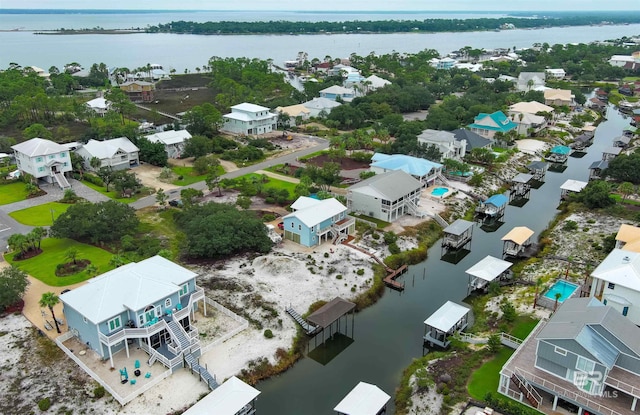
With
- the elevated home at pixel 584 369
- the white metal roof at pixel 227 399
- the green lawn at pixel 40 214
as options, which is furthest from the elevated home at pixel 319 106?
the elevated home at pixel 584 369

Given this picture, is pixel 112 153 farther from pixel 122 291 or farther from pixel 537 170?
pixel 537 170

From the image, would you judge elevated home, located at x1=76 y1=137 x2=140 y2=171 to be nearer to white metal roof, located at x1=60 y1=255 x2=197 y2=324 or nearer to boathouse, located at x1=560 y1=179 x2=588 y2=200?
white metal roof, located at x1=60 y1=255 x2=197 y2=324

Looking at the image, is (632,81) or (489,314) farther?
(632,81)

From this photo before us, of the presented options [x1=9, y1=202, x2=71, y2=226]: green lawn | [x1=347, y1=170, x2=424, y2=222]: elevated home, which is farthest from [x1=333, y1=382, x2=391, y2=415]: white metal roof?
[x1=9, y1=202, x2=71, y2=226]: green lawn

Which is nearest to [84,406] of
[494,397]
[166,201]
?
[494,397]

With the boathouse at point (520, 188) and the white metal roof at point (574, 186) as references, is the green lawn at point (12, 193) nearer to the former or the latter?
the boathouse at point (520, 188)

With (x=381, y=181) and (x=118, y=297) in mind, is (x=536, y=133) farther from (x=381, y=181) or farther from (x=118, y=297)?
(x=118, y=297)
